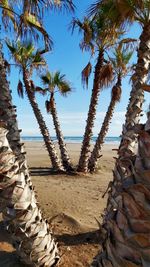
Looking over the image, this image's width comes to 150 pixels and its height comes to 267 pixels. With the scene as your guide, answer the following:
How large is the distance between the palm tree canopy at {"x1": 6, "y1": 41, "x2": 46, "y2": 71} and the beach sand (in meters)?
4.95

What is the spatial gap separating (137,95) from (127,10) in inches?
103

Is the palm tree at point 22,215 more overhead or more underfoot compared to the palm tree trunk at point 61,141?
more overhead

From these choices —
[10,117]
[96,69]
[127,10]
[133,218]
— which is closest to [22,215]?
[133,218]

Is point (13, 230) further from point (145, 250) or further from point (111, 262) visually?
point (145, 250)

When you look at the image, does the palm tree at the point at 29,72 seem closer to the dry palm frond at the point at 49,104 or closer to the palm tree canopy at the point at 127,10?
the dry palm frond at the point at 49,104

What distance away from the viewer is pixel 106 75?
13852 millimetres

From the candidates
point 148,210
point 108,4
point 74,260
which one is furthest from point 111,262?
point 108,4

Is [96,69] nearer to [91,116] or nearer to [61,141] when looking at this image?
[91,116]

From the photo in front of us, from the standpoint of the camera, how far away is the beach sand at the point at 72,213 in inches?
200

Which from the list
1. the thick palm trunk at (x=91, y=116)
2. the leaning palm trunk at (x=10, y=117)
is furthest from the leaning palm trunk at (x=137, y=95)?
the thick palm trunk at (x=91, y=116)

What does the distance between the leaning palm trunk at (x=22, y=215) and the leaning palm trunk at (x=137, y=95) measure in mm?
2574

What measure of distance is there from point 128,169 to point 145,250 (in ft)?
1.43

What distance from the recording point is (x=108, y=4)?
29.1 feet

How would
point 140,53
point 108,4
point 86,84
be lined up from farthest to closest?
point 86,84 < point 108,4 < point 140,53
